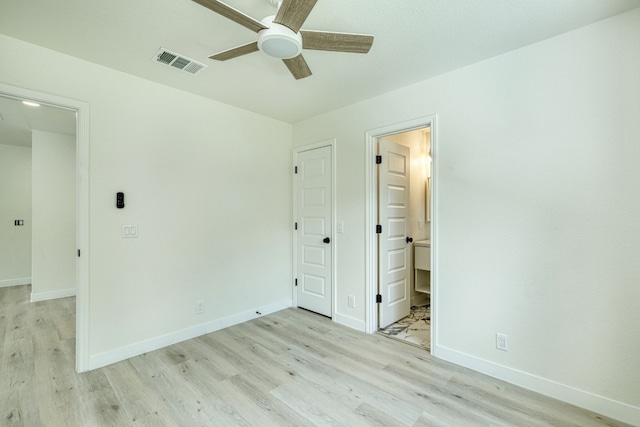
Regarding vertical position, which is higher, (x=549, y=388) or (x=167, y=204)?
(x=167, y=204)

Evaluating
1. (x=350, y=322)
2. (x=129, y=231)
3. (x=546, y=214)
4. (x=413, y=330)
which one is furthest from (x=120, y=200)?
(x=546, y=214)

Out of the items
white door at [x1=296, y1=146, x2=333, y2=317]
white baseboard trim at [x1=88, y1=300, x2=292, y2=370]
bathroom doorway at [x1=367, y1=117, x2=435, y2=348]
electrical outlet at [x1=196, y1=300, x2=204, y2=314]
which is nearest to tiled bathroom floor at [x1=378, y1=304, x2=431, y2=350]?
bathroom doorway at [x1=367, y1=117, x2=435, y2=348]

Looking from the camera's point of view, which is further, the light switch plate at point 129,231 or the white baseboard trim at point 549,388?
the light switch plate at point 129,231

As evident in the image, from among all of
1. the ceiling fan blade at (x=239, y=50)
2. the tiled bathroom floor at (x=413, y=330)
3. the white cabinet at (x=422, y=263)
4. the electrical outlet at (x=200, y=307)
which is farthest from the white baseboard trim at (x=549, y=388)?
the ceiling fan blade at (x=239, y=50)

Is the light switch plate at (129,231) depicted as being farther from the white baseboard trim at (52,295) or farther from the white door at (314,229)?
the white baseboard trim at (52,295)

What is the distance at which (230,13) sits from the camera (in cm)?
136

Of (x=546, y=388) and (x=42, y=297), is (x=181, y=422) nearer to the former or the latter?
(x=546, y=388)

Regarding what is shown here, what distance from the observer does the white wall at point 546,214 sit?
1.80 meters

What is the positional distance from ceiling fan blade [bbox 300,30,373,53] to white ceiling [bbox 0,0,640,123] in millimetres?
245

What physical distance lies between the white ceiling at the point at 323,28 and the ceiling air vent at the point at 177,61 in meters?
0.06

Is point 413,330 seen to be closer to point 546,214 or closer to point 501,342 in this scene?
point 501,342

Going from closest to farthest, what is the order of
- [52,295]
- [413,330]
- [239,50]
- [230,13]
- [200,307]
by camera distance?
[230,13]
[239,50]
[200,307]
[413,330]
[52,295]

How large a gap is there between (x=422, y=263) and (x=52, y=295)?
576cm

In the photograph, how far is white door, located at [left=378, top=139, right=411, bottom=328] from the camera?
319 cm
